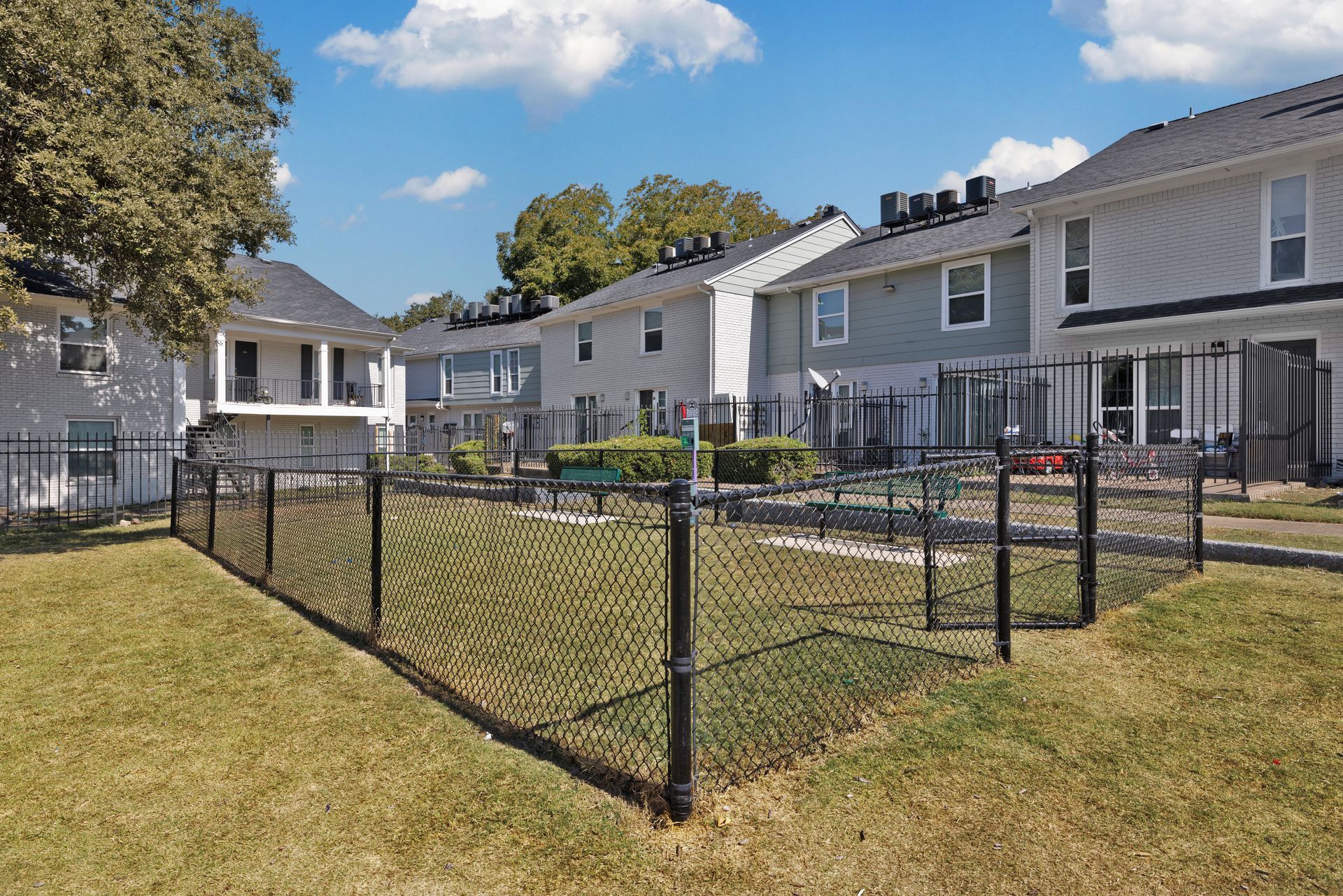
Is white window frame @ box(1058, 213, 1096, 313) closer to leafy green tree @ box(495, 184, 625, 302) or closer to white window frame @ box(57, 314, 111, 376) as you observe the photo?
white window frame @ box(57, 314, 111, 376)

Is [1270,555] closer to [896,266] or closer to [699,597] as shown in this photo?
[699,597]

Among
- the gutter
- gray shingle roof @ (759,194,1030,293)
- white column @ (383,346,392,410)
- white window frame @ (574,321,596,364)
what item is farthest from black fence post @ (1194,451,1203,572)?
white column @ (383,346,392,410)

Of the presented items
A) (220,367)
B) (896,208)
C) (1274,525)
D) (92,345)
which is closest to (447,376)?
(220,367)

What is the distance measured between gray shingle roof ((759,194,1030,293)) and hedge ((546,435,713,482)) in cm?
734

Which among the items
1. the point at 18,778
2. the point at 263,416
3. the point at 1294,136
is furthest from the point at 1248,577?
the point at 263,416

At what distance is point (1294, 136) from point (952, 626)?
45.8 ft

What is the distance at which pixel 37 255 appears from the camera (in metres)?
11.5

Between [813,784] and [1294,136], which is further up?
[1294,136]

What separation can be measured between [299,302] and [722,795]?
27626 mm

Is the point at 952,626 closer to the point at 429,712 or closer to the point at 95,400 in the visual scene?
the point at 429,712

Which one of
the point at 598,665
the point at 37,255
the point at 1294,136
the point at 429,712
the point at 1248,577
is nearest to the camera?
the point at 429,712

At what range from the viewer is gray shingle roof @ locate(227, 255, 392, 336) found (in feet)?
81.5

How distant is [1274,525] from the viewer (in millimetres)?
9062

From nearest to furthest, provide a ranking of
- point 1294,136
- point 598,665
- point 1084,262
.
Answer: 1. point 598,665
2. point 1294,136
3. point 1084,262
